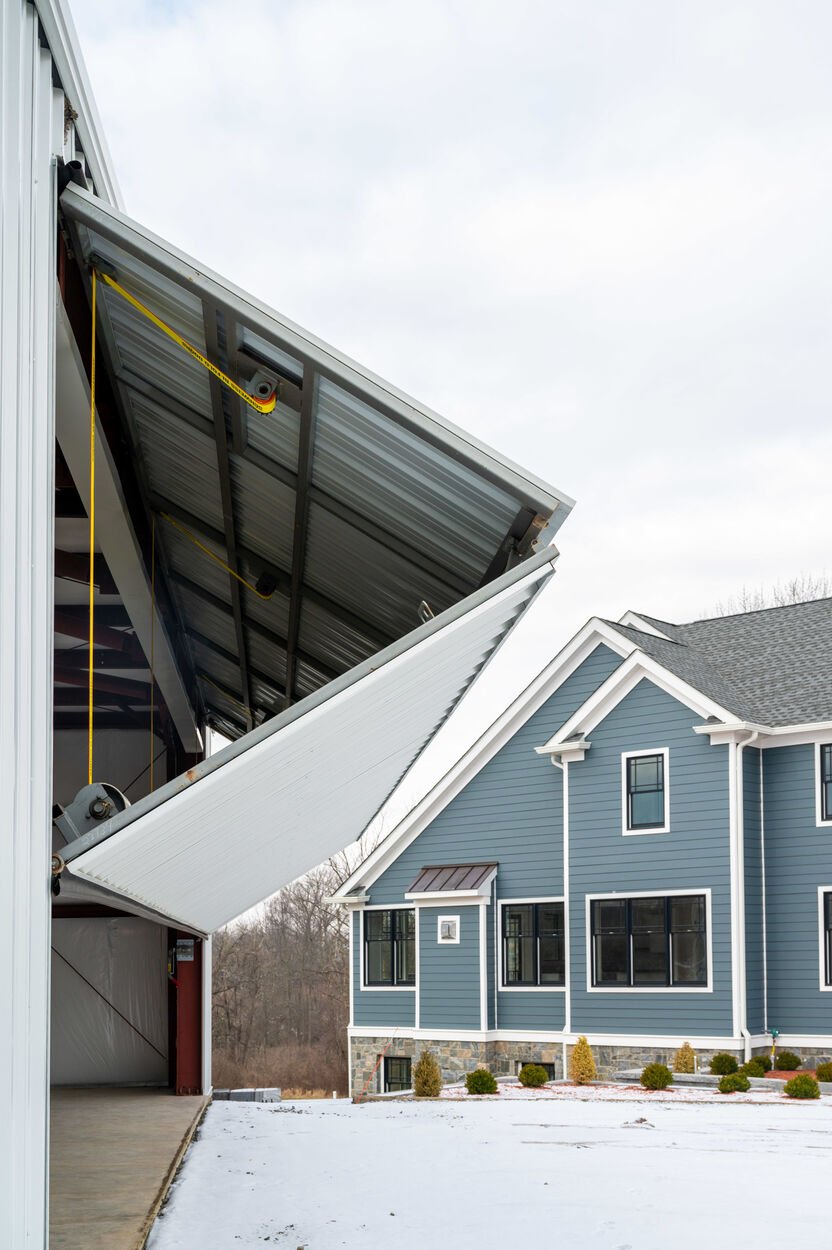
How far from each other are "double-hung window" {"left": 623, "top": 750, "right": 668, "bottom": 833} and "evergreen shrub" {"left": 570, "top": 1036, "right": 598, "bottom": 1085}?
3.08 metres

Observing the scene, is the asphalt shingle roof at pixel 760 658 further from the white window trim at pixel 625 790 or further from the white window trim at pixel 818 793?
the white window trim at pixel 625 790

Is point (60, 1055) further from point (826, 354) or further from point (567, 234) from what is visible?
point (826, 354)

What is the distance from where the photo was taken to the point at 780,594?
35688mm

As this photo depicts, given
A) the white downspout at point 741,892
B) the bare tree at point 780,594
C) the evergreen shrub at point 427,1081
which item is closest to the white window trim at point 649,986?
the white downspout at point 741,892

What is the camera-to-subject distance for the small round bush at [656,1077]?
49.4 ft

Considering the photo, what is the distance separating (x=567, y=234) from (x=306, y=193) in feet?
39.7

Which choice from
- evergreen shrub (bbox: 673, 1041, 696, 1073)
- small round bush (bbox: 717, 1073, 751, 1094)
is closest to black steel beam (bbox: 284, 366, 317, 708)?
small round bush (bbox: 717, 1073, 751, 1094)

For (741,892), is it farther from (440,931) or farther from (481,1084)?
(440,931)

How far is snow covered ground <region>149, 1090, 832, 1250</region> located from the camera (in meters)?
6.24

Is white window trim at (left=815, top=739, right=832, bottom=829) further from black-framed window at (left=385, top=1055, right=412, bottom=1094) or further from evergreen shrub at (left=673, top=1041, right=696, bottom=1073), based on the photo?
black-framed window at (left=385, top=1055, right=412, bottom=1094)

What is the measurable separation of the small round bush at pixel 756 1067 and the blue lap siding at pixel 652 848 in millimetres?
710

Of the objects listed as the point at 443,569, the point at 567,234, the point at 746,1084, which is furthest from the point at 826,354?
the point at 443,569

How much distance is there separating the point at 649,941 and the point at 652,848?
1.28 m

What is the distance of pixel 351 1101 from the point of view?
15492 mm
